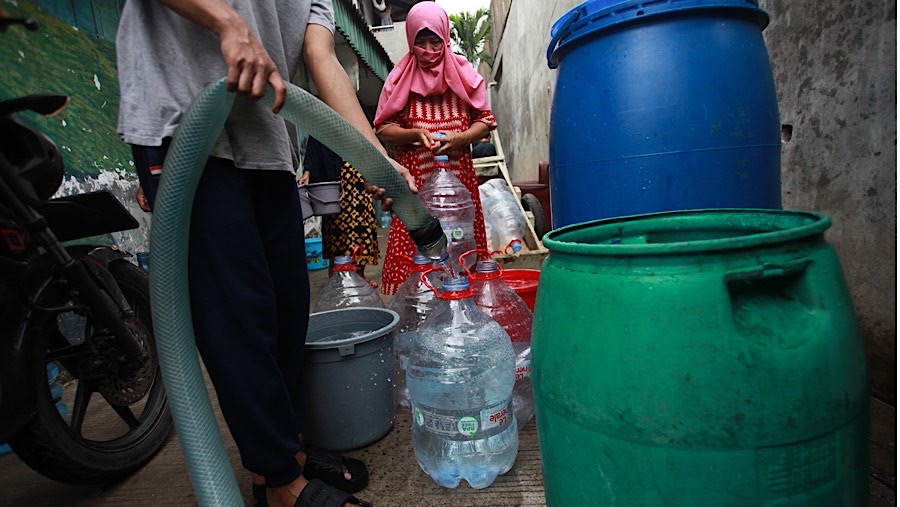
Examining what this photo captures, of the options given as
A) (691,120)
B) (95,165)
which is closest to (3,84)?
(95,165)

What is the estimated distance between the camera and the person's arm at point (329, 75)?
1.49 m

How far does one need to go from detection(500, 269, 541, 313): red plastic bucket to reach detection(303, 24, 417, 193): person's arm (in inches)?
37.7

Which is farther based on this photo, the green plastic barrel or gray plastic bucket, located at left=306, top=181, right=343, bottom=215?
gray plastic bucket, located at left=306, top=181, right=343, bottom=215

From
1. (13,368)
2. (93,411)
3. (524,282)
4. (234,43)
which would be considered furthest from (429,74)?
(93,411)

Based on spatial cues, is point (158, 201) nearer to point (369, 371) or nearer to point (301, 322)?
point (301, 322)

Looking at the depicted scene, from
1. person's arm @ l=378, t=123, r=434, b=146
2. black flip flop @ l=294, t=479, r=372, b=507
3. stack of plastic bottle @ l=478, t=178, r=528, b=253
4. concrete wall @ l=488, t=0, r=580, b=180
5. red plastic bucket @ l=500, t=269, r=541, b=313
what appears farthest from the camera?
concrete wall @ l=488, t=0, r=580, b=180

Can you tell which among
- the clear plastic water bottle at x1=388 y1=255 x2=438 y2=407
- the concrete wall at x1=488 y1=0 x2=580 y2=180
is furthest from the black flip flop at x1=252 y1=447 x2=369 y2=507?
the concrete wall at x1=488 y1=0 x2=580 y2=180

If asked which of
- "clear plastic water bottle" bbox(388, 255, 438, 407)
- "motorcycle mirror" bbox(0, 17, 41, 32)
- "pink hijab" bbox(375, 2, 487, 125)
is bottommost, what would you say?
"clear plastic water bottle" bbox(388, 255, 438, 407)

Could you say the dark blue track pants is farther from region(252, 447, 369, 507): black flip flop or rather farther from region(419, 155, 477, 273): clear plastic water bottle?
region(419, 155, 477, 273): clear plastic water bottle

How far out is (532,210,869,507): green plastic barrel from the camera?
0.69 m

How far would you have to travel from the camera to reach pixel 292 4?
1.40 m

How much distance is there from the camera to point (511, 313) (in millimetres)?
2092

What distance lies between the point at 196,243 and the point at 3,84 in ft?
6.91

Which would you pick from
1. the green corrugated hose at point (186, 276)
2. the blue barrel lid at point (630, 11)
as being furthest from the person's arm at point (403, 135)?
the green corrugated hose at point (186, 276)
